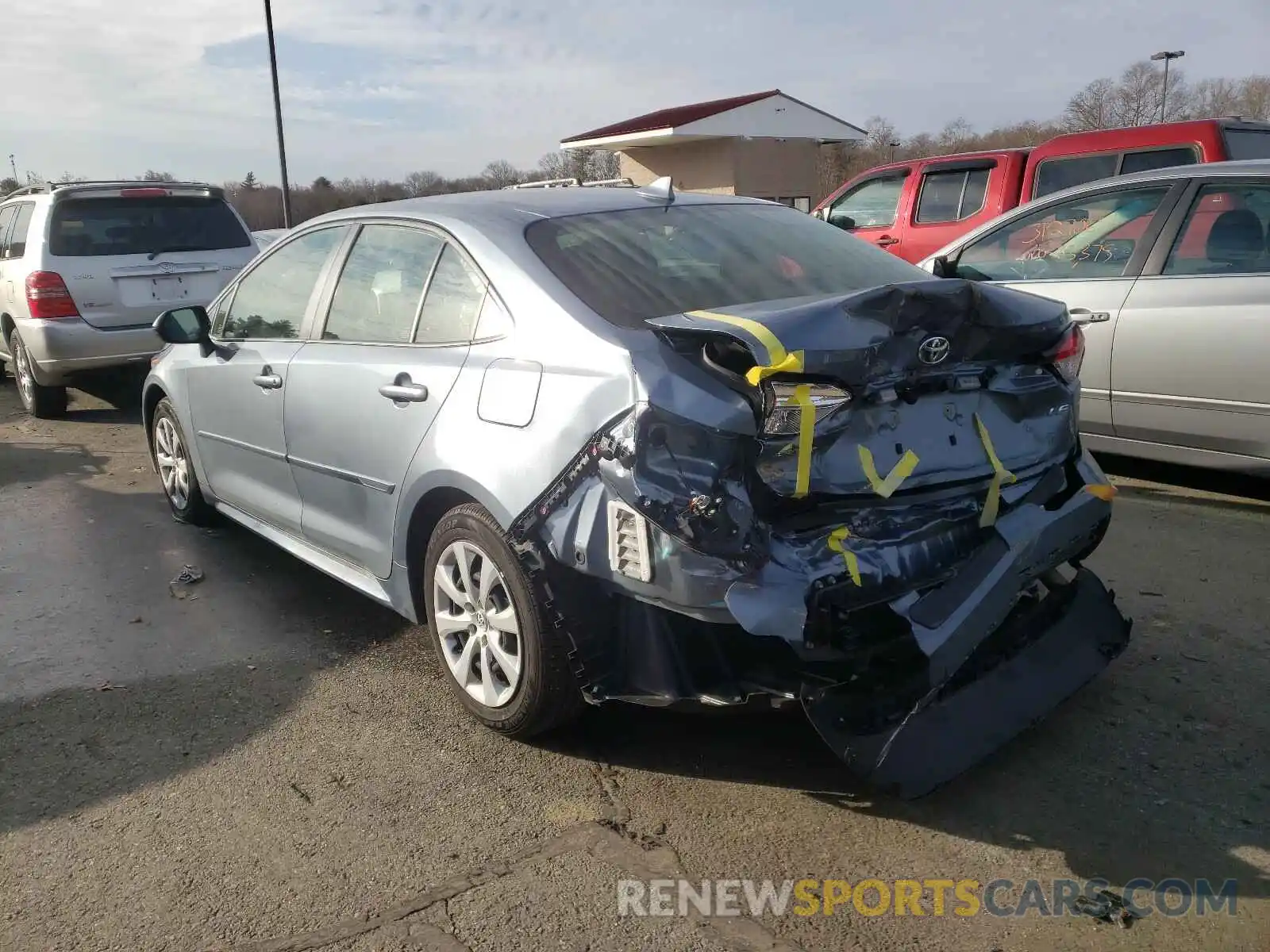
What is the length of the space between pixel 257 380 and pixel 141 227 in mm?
5069

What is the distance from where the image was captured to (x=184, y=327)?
486 cm

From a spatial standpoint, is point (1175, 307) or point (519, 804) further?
point (1175, 307)

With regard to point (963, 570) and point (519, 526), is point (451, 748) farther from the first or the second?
point (963, 570)

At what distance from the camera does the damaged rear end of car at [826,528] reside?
8.45 ft

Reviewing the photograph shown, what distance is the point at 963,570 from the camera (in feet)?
9.25

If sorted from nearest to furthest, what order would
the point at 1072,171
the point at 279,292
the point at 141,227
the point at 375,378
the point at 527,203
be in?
the point at 375,378 → the point at 527,203 → the point at 279,292 → the point at 141,227 → the point at 1072,171

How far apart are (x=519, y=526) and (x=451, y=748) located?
2.73 ft

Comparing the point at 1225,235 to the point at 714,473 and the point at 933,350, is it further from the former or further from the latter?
the point at 714,473

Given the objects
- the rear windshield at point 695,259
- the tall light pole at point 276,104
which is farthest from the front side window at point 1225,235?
the tall light pole at point 276,104

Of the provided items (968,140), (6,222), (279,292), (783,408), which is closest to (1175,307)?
(783,408)

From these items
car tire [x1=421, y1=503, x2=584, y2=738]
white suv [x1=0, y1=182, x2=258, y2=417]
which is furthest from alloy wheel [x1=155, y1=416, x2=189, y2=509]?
white suv [x1=0, y1=182, x2=258, y2=417]

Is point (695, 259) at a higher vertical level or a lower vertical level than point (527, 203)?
lower

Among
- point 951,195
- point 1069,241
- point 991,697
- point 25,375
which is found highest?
point 951,195

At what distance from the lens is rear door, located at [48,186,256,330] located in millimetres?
8227
